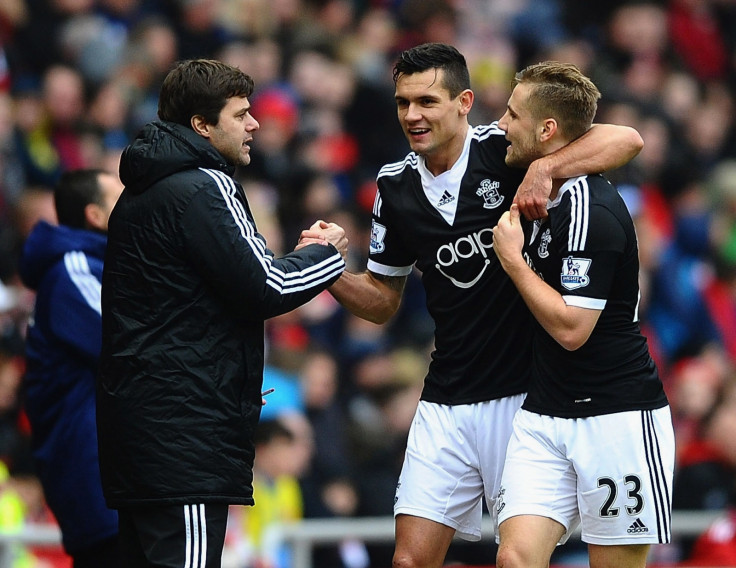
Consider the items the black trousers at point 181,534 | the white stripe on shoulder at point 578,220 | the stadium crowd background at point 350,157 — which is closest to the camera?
the black trousers at point 181,534

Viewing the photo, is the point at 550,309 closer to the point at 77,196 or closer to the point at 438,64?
the point at 438,64

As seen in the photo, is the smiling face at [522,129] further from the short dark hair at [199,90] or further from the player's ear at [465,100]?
the short dark hair at [199,90]

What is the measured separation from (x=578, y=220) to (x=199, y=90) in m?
1.43

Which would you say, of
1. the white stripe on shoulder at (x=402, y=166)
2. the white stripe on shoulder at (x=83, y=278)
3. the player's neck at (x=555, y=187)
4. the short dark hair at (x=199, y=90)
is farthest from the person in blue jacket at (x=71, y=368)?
the player's neck at (x=555, y=187)

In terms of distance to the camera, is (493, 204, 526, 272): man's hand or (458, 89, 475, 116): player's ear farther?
(458, 89, 475, 116): player's ear

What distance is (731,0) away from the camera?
47.3ft

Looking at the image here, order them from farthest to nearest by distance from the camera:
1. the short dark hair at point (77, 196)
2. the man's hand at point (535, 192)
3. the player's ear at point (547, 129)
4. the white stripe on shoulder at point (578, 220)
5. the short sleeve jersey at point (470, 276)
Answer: the short dark hair at point (77, 196) < the short sleeve jersey at point (470, 276) < the player's ear at point (547, 129) < the man's hand at point (535, 192) < the white stripe on shoulder at point (578, 220)

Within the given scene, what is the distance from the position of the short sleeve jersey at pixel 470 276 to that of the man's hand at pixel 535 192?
321 millimetres

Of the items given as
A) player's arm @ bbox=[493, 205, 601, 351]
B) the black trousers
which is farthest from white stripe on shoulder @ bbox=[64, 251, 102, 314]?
player's arm @ bbox=[493, 205, 601, 351]

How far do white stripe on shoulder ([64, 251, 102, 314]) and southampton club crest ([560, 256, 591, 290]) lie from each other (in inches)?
75.9

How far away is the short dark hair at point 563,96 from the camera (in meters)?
5.21

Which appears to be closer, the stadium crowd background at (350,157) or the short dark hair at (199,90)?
the short dark hair at (199,90)

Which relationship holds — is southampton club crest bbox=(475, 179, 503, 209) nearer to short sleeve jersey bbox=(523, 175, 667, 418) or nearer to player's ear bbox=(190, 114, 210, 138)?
short sleeve jersey bbox=(523, 175, 667, 418)

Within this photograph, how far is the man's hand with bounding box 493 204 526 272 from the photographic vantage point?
5.05 m
